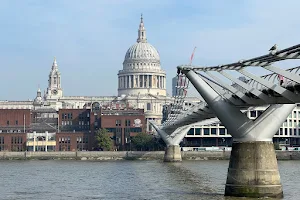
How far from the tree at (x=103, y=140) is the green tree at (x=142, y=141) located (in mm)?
4501

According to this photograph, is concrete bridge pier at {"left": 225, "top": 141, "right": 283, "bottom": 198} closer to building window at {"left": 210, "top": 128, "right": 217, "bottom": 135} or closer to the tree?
the tree

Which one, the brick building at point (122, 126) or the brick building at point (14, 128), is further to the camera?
the brick building at point (122, 126)

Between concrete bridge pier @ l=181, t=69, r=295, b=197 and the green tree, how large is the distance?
92.3m

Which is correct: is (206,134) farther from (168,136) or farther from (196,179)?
(196,179)

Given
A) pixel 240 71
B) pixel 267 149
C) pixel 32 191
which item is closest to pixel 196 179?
pixel 32 191

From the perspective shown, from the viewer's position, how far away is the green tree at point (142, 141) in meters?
136

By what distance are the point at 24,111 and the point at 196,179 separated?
91.7m

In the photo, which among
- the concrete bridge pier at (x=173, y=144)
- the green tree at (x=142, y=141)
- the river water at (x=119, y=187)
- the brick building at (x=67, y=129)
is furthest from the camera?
the brick building at (x=67, y=129)

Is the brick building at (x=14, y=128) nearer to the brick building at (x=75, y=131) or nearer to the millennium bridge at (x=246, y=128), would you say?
the brick building at (x=75, y=131)

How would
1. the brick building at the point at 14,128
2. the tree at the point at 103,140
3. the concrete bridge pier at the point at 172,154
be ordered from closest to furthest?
the concrete bridge pier at the point at 172,154 < the tree at the point at 103,140 < the brick building at the point at 14,128

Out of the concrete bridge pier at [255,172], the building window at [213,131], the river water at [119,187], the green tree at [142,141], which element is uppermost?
the building window at [213,131]

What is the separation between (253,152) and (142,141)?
94.4m

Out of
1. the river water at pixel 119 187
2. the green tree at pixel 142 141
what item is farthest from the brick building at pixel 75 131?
the river water at pixel 119 187

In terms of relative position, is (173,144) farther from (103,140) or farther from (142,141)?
(103,140)
